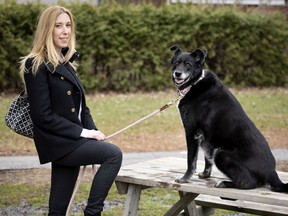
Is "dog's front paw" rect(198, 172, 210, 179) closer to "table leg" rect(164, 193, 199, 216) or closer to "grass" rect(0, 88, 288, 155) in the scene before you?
"table leg" rect(164, 193, 199, 216)

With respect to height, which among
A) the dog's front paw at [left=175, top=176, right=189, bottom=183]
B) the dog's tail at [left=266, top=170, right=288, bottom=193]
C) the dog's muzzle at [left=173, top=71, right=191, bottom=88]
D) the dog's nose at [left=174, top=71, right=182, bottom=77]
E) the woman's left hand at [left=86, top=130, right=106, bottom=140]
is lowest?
the dog's front paw at [left=175, top=176, right=189, bottom=183]

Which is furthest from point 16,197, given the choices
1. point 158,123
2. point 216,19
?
point 216,19

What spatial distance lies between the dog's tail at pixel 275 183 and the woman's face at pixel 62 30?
196 cm

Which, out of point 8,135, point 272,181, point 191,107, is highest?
point 191,107

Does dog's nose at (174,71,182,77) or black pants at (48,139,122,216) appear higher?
dog's nose at (174,71,182,77)

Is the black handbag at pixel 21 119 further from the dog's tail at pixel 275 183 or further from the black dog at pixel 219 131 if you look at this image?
the dog's tail at pixel 275 183

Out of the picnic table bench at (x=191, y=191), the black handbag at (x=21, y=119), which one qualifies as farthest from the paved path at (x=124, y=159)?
the black handbag at (x=21, y=119)

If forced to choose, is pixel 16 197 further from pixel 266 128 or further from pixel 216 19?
pixel 216 19

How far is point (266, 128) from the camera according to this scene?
11352 millimetres

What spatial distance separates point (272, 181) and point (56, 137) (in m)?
1.70

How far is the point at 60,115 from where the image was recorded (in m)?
4.51

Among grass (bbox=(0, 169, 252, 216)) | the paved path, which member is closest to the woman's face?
grass (bbox=(0, 169, 252, 216))

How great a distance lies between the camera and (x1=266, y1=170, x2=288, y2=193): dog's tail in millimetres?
4234

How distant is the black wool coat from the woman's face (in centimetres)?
21
